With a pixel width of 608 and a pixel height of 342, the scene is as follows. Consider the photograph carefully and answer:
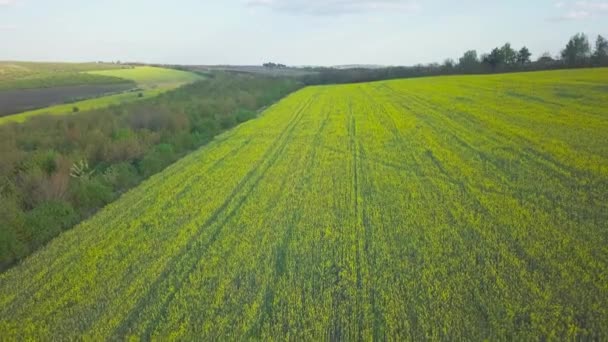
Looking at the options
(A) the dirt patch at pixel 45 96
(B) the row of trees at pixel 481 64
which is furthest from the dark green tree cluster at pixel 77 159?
(B) the row of trees at pixel 481 64

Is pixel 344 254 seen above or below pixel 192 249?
above

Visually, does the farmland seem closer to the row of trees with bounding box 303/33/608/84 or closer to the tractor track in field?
the tractor track in field

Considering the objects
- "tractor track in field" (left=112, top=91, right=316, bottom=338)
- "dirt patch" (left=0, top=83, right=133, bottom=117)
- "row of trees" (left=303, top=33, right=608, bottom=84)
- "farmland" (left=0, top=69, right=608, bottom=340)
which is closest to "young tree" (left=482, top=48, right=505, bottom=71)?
"row of trees" (left=303, top=33, right=608, bottom=84)

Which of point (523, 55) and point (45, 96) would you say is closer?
point (45, 96)

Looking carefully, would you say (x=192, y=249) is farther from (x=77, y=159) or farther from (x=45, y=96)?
(x=45, y=96)

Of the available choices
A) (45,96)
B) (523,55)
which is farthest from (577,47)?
(45,96)
